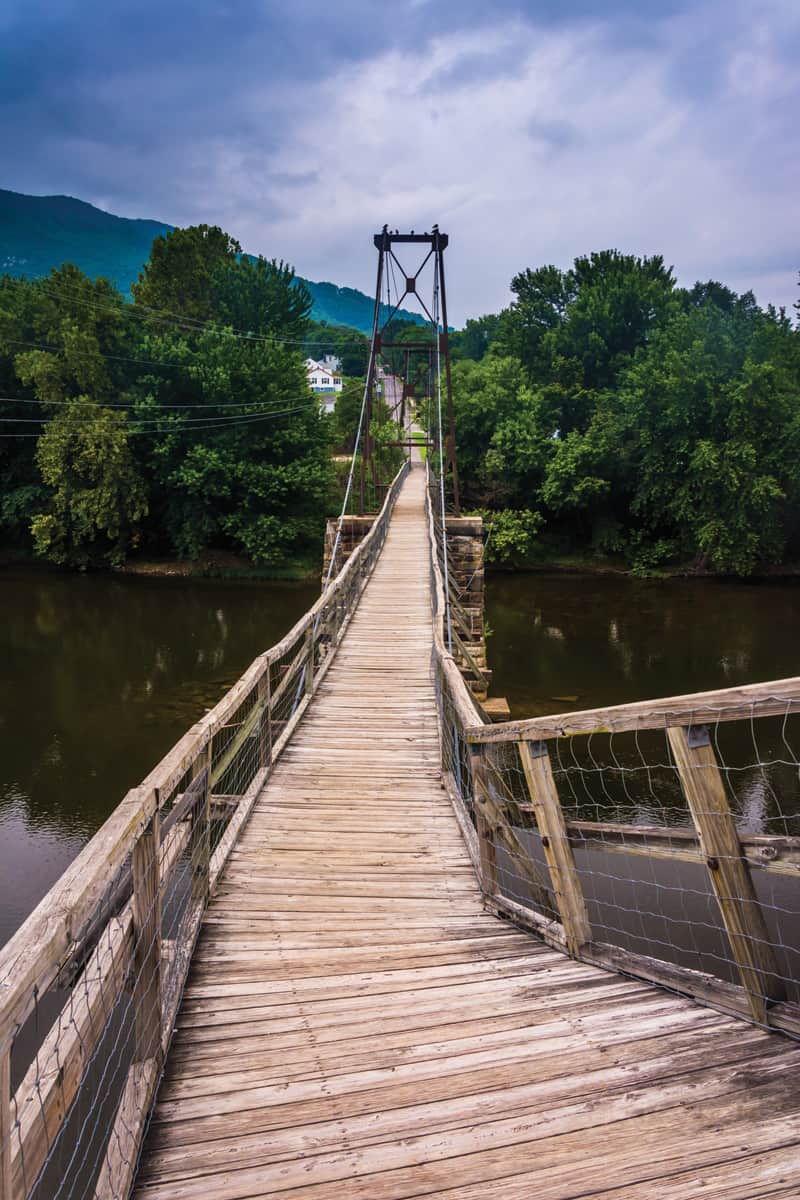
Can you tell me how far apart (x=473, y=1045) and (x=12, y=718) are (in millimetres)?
12432

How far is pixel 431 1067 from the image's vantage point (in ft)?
7.16

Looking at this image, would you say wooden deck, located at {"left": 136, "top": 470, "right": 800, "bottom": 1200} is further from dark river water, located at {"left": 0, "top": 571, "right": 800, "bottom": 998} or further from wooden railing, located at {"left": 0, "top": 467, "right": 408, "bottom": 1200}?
dark river water, located at {"left": 0, "top": 571, "right": 800, "bottom": 998}

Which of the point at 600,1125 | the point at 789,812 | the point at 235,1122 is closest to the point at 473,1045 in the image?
the point at 600,1125

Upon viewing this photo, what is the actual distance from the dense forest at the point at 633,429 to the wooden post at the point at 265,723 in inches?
815

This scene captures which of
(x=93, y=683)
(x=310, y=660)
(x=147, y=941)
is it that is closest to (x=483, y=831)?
(x=147, y=941)

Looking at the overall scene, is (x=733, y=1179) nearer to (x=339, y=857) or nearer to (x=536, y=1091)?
(x=536, y=1091)

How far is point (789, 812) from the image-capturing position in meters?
9.14

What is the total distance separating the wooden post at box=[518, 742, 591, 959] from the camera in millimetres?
2906

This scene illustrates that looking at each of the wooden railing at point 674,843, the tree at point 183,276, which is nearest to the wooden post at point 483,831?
the wooden railing at point 674,843

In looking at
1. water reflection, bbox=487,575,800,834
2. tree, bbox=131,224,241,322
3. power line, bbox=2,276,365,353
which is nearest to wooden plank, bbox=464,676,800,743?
water reflection, bbox=487,575,800,834

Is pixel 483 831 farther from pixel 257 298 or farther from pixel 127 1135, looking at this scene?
pixel 257 298

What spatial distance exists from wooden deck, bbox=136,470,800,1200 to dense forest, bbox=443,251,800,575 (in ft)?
74.6

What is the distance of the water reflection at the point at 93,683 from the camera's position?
29.6 ft

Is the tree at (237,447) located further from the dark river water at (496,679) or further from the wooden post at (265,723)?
the wooden post at (265,723)
